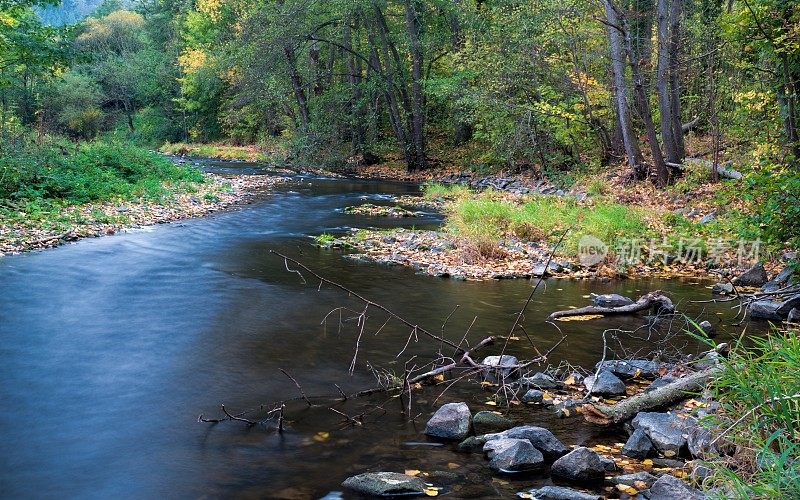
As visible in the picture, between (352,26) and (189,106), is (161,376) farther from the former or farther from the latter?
(189,106)

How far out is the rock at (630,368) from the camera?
20.4ft

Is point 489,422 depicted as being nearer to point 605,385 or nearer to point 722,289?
point 605,385

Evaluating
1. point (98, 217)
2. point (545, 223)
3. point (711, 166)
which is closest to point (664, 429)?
point (545, 223)

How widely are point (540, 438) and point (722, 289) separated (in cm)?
627

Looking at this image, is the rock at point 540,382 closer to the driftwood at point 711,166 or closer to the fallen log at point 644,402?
the fallen log at point 644,402

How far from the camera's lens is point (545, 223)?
13.3m

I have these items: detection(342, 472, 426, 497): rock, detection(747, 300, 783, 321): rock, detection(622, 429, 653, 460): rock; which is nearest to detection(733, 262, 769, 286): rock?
detection(747, 300, 783, 321): rock

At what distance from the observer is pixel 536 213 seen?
13680 millimetres

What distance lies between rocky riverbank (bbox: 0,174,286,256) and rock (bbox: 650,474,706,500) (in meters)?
11.5

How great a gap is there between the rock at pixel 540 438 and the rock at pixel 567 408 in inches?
25.0

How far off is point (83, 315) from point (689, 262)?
9.85m

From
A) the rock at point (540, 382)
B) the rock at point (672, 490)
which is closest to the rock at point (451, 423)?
the rock at point (540, 382)

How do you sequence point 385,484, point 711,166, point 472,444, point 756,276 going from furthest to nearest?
point 711,166, point 756,276, point 472,444, point 385,484

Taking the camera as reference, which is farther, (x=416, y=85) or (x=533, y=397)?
(x=416, y=85)
